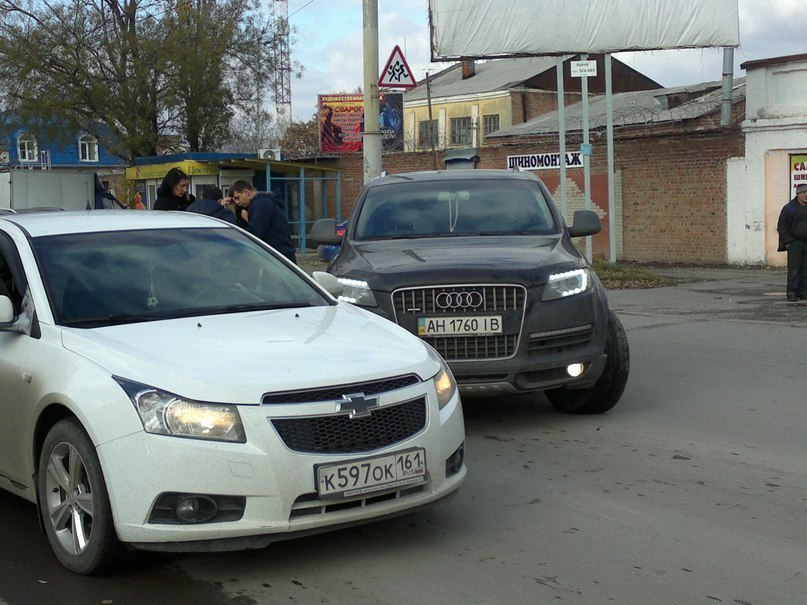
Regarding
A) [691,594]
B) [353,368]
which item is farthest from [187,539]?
[691,594]

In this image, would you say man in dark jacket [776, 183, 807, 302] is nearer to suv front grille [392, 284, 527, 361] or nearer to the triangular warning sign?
the triangular warning sign

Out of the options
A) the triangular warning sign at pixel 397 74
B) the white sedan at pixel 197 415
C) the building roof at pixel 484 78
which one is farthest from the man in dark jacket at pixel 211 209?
the building roof at pixel 484 78

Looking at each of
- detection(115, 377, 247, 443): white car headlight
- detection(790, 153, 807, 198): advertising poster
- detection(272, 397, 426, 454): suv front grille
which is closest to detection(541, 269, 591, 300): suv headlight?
detection(272, 397, 426, 454): suv front grille

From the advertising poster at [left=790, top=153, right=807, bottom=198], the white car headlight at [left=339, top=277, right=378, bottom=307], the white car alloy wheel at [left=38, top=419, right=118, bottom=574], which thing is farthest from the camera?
the advertising poster at [left=790, top=153, right=807, bottom=198]

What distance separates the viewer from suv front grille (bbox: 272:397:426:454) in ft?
14.7

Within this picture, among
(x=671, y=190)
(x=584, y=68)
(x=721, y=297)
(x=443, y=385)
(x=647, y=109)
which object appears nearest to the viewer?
(x=443, y=385)

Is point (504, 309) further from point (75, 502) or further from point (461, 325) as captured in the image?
point (75, 502)

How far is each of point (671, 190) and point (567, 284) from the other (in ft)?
61.0

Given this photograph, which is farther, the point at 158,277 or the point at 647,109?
the point at 647,109

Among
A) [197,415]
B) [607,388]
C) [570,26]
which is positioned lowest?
[607,388]

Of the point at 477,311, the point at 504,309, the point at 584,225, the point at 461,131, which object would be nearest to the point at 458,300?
the point at 477,311

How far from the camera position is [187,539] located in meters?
4.45

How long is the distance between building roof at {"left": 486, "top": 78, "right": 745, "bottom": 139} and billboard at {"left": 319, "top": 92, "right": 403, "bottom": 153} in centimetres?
1426

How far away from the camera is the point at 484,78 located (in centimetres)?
6097
